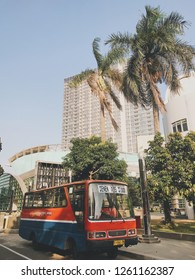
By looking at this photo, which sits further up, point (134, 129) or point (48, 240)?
point (134, 129)

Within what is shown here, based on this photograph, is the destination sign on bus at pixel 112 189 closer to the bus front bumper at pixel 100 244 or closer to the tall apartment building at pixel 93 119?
the bus front bumper at pixel 100 244

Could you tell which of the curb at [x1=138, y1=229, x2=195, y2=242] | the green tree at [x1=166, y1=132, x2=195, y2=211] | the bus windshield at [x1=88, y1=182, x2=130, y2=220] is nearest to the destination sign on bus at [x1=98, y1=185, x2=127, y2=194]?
the bus windshield at [x1=88, y1=182, x2=130, y2=220]

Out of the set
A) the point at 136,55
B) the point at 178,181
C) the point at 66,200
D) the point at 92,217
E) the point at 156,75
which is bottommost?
the point at 92,217

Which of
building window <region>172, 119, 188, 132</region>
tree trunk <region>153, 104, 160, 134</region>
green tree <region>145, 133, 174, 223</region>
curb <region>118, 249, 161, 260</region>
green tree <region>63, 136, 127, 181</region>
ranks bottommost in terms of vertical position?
curb <region>118, 249, 161, 260</region>

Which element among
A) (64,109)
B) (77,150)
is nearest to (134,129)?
(64,109)

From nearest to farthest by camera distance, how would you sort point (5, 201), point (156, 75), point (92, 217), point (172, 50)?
point (92, 217) → point (172, 50) → point (156, 75) → point (5, 201)

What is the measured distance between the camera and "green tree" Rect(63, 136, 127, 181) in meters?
23.6

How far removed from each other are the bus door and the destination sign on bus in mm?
728

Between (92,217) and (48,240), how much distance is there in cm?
365

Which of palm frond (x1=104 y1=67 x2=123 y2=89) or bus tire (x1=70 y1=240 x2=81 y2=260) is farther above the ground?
palm frond (x1=104 y1=67 x2=123 y2=89)

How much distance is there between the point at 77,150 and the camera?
24.7m

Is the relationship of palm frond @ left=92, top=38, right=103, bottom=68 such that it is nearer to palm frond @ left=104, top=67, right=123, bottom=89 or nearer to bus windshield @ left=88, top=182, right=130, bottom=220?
palm frond @ left=104, top=67, right=123, bottom=89
